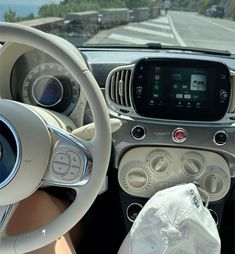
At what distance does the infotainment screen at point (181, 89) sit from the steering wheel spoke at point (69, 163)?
0.84m

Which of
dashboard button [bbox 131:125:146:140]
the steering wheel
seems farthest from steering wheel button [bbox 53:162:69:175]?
dashboard button [bbox 131:125:146:140]

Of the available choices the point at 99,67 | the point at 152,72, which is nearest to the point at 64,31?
the point at 99,67

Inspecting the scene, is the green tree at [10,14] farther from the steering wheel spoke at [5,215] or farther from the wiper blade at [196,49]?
the steering wheel spoke at [5,215]

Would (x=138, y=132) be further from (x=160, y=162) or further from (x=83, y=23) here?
(x=83, y=23)

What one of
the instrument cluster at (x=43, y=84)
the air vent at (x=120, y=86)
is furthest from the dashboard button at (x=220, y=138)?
the instrument cluster at (x=43, y=84)

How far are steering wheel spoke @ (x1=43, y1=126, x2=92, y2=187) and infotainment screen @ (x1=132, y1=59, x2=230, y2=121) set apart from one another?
836 mm

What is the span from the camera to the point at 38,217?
201cm

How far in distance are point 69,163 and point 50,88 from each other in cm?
69

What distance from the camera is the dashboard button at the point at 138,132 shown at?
2.59m

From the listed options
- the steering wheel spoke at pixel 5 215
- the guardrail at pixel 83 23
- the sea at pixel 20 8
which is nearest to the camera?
the steering wheel spoke at pixel 5 215

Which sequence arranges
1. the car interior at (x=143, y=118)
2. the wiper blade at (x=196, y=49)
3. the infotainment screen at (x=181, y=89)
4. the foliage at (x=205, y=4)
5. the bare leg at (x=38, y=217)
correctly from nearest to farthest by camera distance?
1. the bare leg at (x=38, y=217)
2. the car interior at (x=143, y=118)
3. the infotainment screen at (x=181, y=89)
4. the wiper blade at (x=196, y=49)
5. the foliage at (x=205, y=4)

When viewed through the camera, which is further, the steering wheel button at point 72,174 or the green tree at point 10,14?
the green tree at point 10,14

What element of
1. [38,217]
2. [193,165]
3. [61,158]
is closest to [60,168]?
[61,158]

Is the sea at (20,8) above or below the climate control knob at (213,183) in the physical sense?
above
